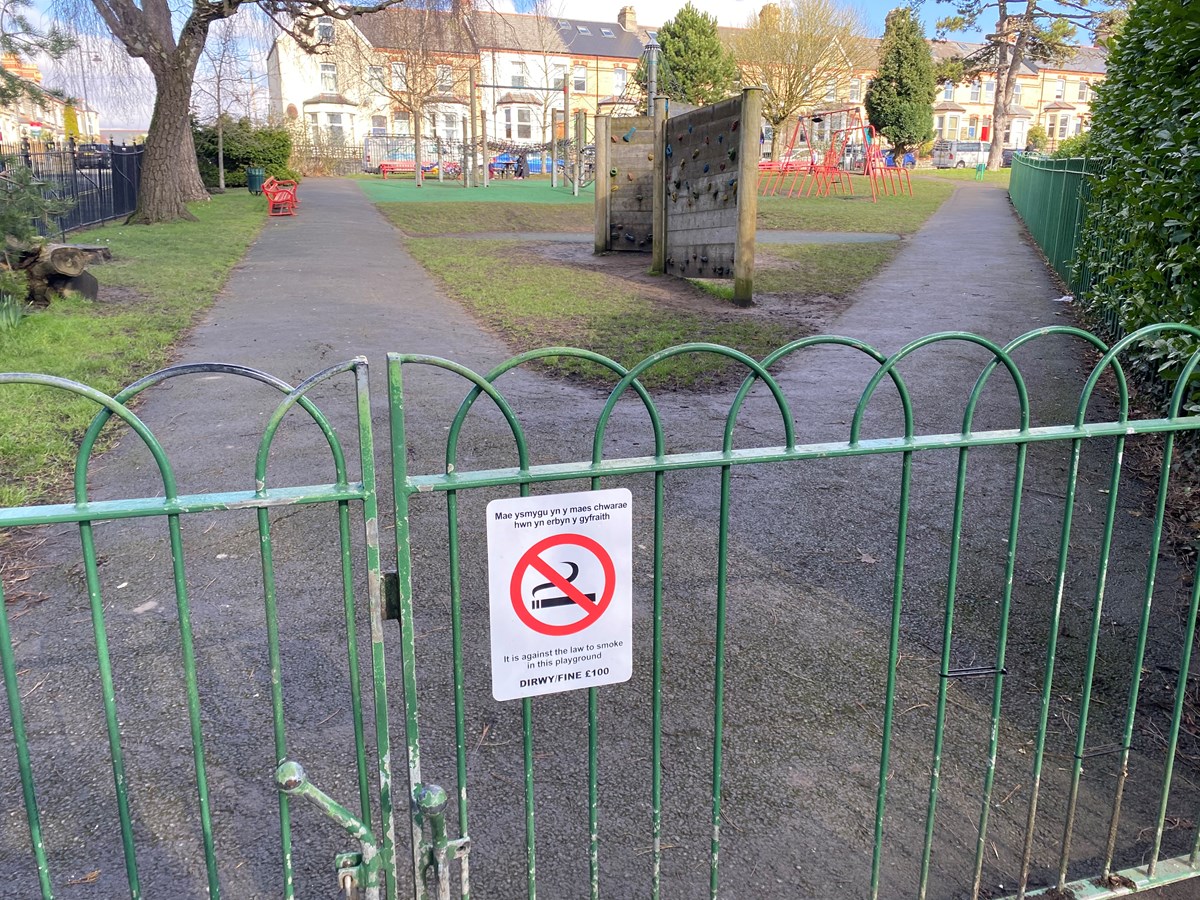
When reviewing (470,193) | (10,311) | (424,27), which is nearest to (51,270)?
(10,311)

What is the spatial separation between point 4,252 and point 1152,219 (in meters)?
9.70

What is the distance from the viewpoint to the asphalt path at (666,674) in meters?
2.65

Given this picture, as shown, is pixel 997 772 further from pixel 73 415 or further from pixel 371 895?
pixel 73 415

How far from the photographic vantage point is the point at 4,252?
30.4 ft

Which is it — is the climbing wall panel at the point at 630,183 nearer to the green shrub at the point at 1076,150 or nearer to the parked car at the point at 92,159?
the green shrub at the point at 1076,150

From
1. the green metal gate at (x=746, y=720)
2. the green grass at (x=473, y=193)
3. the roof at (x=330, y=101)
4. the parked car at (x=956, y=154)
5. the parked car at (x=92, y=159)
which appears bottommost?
the green metal gate at (x=746, y=720)

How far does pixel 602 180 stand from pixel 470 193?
17.2 m

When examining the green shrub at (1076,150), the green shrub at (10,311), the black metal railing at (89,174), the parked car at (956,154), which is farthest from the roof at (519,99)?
the green shrub at (10,311)

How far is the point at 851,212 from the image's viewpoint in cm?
2473

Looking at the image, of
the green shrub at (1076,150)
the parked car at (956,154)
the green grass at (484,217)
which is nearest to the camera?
the green shrub at (1076,150)

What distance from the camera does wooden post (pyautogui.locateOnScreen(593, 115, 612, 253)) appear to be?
1498 cm

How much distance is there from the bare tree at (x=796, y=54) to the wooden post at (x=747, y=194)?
1512 inches

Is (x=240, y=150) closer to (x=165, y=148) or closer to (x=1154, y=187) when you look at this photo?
(x=165, y=148)

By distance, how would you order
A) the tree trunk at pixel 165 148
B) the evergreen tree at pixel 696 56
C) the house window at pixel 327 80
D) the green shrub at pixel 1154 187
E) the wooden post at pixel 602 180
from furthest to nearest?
the house window at pixel 327 80 < the evergreen tree at pixel 696 56 < the tree trunk at pixel 165 148 < the wooden post at pixel 602 180 < the green shrub at pixel 1154 187
